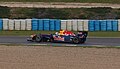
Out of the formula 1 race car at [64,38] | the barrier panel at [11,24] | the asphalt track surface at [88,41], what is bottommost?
the barrier panel at [11,24]

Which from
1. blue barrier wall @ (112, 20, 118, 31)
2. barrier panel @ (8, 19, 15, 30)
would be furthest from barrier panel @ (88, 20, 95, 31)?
barrier panel @ (8, 19, 15, 30)

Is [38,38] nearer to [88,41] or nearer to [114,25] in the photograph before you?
[88,41]

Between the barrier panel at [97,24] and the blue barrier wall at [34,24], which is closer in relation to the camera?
the barrier panel at [97,24]

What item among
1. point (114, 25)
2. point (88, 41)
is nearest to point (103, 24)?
point (114, 25)

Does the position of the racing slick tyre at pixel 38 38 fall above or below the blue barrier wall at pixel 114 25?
above

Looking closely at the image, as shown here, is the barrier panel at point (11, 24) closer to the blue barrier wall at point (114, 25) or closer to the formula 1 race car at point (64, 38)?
the blue barrier wall at point (114, 25)

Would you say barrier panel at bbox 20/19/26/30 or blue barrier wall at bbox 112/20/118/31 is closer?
blue barrier wall at bbox 112/20/118/31

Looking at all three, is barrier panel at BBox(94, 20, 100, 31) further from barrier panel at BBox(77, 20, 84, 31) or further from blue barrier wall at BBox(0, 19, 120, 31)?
barrier panel at BBox(77, 20, 84, 31)

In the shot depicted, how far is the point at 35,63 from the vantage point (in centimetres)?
1953

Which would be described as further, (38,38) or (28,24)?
(28,24)

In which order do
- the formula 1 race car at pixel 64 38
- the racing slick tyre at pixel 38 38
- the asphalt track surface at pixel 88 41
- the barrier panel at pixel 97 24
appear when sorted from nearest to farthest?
1. the asphalt track surface at pixel 88 41
2. the formula 1 race car at pixel 64 38
3. the racing slick tyre at pixel 38 38
4. the barrier panel at pixel 97 24

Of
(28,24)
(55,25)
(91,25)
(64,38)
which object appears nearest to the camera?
(64,38)

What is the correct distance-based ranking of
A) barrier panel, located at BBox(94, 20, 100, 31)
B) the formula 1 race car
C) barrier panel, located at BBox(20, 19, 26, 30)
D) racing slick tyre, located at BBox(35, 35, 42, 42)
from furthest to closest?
barrier panel, located at BBox(20, 19, 26, 30), barrier panel, located at BBox(94, 20, 100, 31), racing slick tyre, located at BBox(35, 35, 42, 42), the formula 1 race car

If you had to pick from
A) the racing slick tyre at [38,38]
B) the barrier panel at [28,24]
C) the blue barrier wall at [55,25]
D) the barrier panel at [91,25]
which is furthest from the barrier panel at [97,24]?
the racing slick tyre at [38,38]
